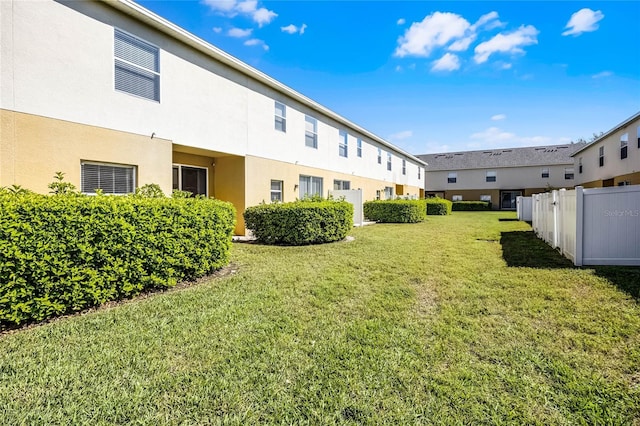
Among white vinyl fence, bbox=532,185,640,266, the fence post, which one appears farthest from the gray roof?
the fence post

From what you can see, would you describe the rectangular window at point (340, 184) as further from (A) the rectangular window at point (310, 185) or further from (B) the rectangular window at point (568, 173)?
(B) the rectangular window at point (568, 173)

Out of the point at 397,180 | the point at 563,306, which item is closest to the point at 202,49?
the point at 563,306

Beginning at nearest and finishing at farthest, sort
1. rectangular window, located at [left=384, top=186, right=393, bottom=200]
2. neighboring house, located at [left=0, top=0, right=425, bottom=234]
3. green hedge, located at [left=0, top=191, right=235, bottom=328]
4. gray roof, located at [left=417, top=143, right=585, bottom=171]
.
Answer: green hedge, located at [left=0, top=191, right=235, bottom=328] → neighboring house, located at [left=0, top=0, right=425, bottom=234] → rectangular window, located at [left=384, top=186, right=393, bottom=200] → gray roof, located at [left=417, top=143, right=585, bottom=171]

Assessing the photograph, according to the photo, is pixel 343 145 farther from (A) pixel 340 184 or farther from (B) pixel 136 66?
(B) pixel 136 66

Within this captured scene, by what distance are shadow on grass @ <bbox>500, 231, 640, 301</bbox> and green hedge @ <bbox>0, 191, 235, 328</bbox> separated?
7.18 m

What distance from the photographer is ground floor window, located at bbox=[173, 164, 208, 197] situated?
35.2ft

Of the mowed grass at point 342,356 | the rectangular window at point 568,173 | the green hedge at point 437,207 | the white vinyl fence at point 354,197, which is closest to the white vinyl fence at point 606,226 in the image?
the mowed grass at point 342,356

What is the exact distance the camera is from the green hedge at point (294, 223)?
32.9 ft

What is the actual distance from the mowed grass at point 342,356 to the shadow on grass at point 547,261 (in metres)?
0.11

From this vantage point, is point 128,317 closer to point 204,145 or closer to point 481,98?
point 204,145

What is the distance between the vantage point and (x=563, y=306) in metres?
4.56

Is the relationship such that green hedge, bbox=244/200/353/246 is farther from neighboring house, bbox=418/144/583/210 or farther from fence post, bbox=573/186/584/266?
neighboring house, bbox=418/144/583/210

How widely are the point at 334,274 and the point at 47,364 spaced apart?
4482mm

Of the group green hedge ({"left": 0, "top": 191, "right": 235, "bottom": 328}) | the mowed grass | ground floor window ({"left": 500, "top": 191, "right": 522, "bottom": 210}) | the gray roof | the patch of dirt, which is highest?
the gray roof
